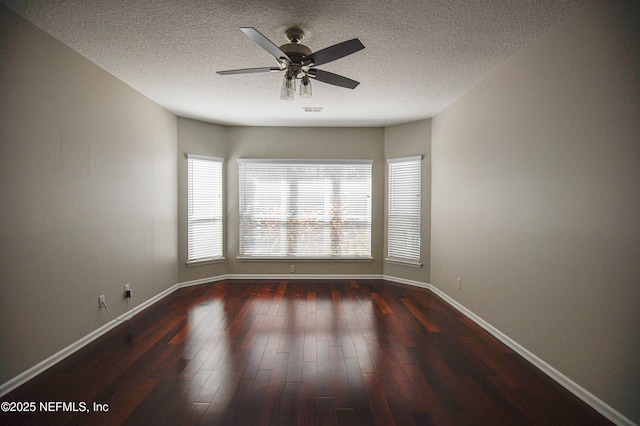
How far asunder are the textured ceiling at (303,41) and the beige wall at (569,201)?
0.35 meters

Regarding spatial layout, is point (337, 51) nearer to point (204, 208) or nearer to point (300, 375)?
point (300, 375)

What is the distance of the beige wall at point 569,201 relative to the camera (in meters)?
1.92

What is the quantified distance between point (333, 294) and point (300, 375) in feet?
7.54

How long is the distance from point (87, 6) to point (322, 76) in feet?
5.68

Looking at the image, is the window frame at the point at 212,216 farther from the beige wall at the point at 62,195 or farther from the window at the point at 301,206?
the beige wall at the point at 62,195

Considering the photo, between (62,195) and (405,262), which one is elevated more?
(62,195)

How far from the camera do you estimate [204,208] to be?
17.5 feet

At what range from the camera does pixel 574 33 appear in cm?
228

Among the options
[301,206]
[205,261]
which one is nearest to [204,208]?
[205,261]

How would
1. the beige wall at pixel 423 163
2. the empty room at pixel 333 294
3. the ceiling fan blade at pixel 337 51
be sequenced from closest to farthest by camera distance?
the empty room at pixel 333 294 → the ceiling fan blade at pixel 337 51 → the beige wall at pixel 423 163

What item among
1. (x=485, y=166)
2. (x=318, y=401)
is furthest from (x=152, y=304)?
(x=485, y=166)

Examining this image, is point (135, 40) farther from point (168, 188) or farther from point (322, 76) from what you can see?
point (168, 188)

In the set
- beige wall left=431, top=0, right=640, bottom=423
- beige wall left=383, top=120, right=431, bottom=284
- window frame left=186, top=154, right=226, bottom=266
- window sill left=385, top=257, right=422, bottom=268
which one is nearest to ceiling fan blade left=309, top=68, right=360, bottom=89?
beige wall left=431, top=0, right=640, bottom=423

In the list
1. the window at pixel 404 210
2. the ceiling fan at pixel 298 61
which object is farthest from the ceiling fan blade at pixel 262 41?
the window at pixel 404 210
